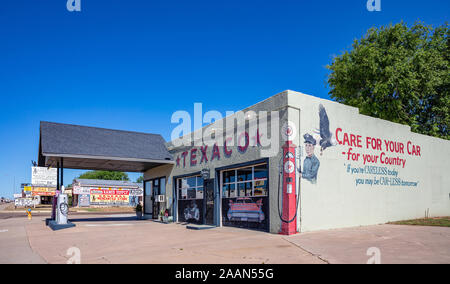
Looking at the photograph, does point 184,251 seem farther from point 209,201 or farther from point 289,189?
point 209,201

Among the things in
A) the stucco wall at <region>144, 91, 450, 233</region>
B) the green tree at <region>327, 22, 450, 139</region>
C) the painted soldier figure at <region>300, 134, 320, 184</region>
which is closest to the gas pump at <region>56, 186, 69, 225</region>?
the stucco wall at <region>144, 91, 450, 233</region>

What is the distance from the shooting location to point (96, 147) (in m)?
21.4

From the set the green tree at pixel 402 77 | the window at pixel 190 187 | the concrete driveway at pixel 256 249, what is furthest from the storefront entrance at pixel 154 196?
the green tree at pixel 402 77

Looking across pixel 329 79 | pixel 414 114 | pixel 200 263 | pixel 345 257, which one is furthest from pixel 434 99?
pixel 200 263

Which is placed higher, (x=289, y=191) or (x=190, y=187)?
(x=289, y=191)

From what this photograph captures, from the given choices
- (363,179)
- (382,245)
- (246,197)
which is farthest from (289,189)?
(363,179)

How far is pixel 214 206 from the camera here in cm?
1717

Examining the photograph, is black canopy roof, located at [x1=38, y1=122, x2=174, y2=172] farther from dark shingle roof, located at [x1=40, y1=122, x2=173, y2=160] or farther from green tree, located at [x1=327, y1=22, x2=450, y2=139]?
green tree, located at [x1=327, y1=22, x2=450, y2=139]

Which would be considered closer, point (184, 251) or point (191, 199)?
point (184, 251)

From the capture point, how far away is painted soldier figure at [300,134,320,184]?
13.3 metres

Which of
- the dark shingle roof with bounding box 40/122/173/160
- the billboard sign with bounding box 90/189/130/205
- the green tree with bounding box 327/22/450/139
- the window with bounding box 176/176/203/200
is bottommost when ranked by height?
the billboard sign with bounding box 90/189/130/205

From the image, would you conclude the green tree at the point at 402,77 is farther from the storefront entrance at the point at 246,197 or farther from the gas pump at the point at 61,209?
the gas pump at the point at 61,209

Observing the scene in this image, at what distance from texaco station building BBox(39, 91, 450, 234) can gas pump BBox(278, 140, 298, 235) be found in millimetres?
35

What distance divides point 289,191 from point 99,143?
13.9m
